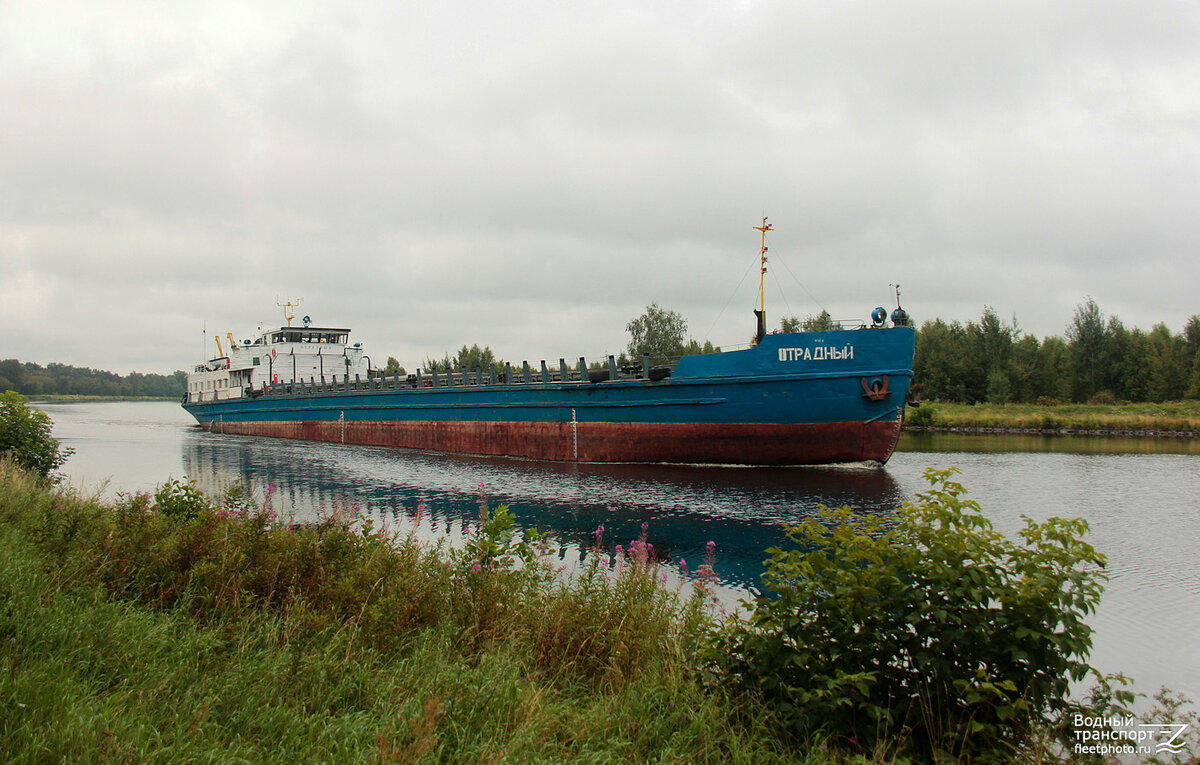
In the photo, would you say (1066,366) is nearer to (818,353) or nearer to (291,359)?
(818,353)

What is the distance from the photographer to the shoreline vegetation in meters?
3.72

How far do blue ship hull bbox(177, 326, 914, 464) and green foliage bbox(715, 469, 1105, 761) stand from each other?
15.7 metres

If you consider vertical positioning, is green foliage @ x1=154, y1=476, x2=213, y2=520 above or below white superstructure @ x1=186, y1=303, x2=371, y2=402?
below

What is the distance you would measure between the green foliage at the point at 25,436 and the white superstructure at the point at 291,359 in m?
27.7

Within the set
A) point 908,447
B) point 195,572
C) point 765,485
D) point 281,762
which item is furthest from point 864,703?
point 908,447

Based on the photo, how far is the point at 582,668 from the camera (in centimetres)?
543

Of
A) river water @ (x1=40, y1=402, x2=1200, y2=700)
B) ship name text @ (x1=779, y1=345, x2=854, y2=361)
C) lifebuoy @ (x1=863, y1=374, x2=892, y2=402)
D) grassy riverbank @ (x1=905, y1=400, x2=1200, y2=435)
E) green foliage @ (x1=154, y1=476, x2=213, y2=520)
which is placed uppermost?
ship name text @ (x1=779, y1=345, x2=854, y2=361)

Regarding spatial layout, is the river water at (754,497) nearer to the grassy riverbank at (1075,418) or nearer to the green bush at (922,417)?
the grassy riverbank at (1075,418)

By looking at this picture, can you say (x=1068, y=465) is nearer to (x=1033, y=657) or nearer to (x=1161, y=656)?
(x=1161, y=656)

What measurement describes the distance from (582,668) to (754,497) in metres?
11.6

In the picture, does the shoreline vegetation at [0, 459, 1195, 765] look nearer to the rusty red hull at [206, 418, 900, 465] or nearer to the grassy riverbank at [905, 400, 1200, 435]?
the rusty red hull at [206, 418, 900, 465]

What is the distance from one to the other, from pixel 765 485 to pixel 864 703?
14370mm
